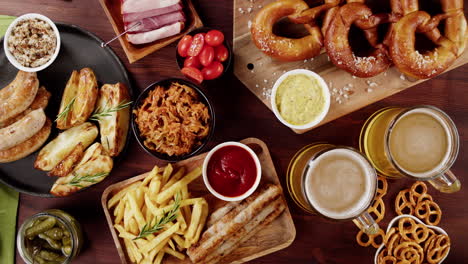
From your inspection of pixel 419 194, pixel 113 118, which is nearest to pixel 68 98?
pixel 113 118

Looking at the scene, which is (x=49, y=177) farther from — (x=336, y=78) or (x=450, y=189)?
(x=450, y=189)

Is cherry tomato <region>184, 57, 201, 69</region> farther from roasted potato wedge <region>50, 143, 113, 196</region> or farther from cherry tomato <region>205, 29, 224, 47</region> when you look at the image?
roasted potato wedge <region>50, 143, 113, 196</region>

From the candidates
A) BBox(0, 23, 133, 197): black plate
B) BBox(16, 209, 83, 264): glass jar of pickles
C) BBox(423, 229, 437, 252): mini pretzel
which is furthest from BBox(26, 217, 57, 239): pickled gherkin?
BBox(423, 229, 437, 252): mini pretzel

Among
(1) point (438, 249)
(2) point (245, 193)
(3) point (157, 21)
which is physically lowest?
(1) point (438, 249)

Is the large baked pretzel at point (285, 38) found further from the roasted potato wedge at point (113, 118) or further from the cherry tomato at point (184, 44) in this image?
the roasted potato wedge at point (113, 118)

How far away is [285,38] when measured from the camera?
2742 millimetres

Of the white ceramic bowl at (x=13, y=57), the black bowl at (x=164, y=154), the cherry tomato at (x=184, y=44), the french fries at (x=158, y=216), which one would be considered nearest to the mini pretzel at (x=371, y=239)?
the french fries at (x=158, y=216)

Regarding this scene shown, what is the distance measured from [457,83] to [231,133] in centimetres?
161

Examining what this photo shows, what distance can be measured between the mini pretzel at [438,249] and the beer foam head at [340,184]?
0.77 meters

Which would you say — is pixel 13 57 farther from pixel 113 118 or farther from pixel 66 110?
pixel 113 118

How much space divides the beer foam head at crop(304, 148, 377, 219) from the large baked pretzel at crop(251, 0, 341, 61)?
27.6 inches

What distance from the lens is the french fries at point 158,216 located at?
8.76ft

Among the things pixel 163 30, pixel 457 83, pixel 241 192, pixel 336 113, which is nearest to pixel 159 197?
pixel 241 192

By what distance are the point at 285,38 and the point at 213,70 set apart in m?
0.51
